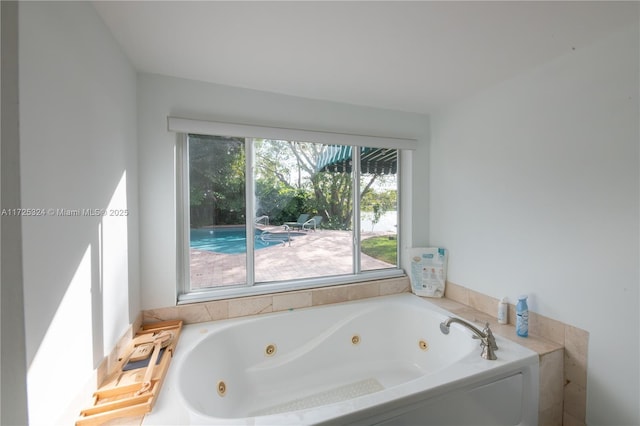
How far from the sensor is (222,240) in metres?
1.99

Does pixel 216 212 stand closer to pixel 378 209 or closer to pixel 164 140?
pixel 164 140

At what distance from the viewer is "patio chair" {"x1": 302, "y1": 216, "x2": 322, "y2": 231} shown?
225 centimetres

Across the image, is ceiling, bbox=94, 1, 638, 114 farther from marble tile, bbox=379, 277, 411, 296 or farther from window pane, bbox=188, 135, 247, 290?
marble tile, bbox=379, 277, 411, 296

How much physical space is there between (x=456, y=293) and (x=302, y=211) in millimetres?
1495

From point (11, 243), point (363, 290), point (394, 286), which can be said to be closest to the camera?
point (11, 243)

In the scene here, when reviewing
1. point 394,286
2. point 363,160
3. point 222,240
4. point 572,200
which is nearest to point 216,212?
point 222,240

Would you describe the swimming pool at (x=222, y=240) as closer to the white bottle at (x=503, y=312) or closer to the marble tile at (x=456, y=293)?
the marble tile at (x=456, y=293)

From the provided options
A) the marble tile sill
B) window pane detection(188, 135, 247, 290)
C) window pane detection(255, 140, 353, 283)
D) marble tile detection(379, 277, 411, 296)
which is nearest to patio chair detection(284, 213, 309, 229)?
window pane detection(255, 140, 353, 283)

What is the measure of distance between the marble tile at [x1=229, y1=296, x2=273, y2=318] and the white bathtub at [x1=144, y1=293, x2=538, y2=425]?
0.07 m

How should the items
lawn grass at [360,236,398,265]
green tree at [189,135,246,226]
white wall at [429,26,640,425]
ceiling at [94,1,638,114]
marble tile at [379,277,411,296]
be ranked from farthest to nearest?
lawn grass at [360,236,398,265] < marble tile at [379,277,411,296] < green tree at [189,135,246,226] < white wall at [429,26,640,425] < ceiling at [94,1,638,114]

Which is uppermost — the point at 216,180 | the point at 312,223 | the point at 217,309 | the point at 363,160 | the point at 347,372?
the point at 363,160

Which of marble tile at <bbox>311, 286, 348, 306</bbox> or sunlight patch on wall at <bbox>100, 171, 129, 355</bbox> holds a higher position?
sunlight patch on wall at <bbox>100, 171, 129, 355</bbox>

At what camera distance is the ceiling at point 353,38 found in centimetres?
113

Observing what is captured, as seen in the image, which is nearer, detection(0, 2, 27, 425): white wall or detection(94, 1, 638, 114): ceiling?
detection(0, 2, 27, 425): white wall
